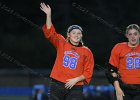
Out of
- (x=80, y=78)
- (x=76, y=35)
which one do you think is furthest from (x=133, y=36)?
(x=80, y=78)

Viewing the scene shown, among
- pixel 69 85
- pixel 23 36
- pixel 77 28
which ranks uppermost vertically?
pixel 23 36

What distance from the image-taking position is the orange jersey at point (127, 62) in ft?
23.7

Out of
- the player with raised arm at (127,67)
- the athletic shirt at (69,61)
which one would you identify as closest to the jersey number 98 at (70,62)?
the athletic shirt at (69,61)

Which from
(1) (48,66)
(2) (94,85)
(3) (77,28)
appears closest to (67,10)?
(1) (48,66)

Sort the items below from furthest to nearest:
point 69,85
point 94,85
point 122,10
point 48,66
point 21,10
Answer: point 21,10 → point 122,10 → point 48,66 → point 94,85 → point 69,85

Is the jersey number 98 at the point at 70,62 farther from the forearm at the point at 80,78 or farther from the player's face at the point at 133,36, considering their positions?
the player's face at the point at 133,36

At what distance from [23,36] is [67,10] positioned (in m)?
2.26

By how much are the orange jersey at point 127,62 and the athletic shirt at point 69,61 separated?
15.2 inches

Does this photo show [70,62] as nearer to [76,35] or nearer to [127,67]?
[76,35]

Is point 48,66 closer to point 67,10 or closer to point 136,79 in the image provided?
point 67,10

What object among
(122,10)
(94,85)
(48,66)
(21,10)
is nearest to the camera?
(94,85)

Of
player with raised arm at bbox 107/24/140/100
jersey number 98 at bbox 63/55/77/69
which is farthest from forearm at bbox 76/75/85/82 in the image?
player with raised arm at bbox 107/24/140/100

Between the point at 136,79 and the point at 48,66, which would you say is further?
the point at 48,66

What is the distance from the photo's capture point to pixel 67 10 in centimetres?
2123
